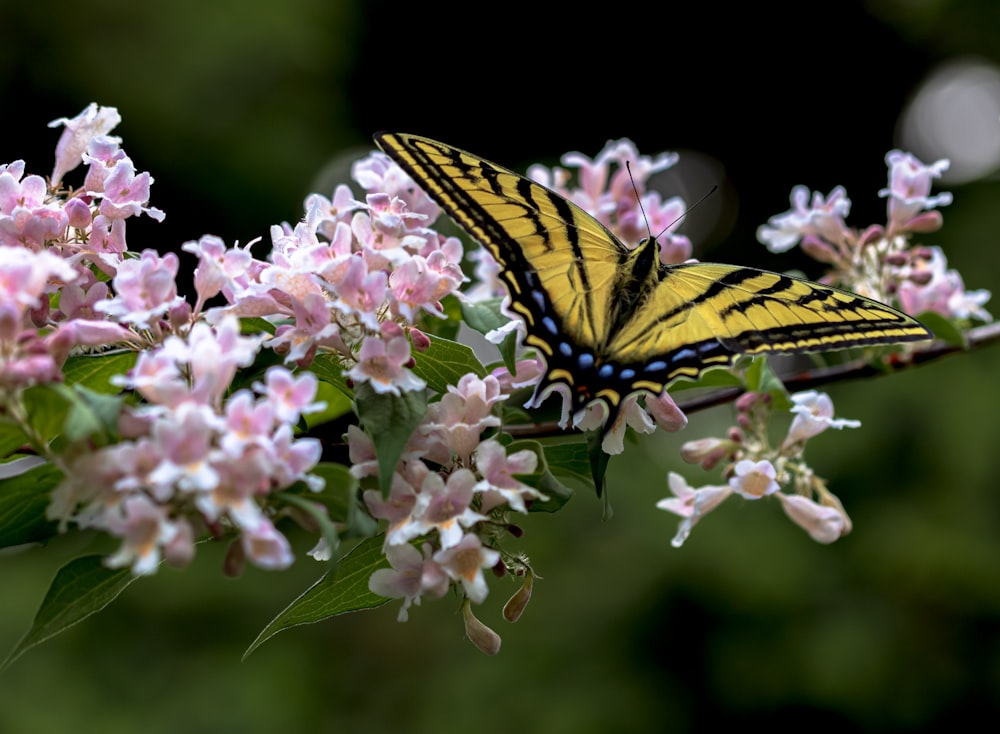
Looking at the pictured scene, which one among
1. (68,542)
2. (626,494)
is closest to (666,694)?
(626,494)

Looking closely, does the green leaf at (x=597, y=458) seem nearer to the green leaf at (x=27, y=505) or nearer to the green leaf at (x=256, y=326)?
the green leaf at (x=256, y=326)

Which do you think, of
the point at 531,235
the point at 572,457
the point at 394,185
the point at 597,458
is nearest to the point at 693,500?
the point at 572,457

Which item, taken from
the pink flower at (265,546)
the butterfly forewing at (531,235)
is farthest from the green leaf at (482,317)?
the pink flower at (265,546)

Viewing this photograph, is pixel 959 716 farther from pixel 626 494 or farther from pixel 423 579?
pixel 423 579

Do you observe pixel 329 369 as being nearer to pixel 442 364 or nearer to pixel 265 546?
pixel 442 364

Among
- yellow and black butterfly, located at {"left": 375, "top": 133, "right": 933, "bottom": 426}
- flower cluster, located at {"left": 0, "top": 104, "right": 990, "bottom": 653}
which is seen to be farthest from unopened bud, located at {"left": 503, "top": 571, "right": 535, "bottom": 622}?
yellow and black butterfly, located at {"left": 375, "top": 133, "right": 933, "bottom": 426}

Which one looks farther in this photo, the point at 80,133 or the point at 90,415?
the point at 80,133
